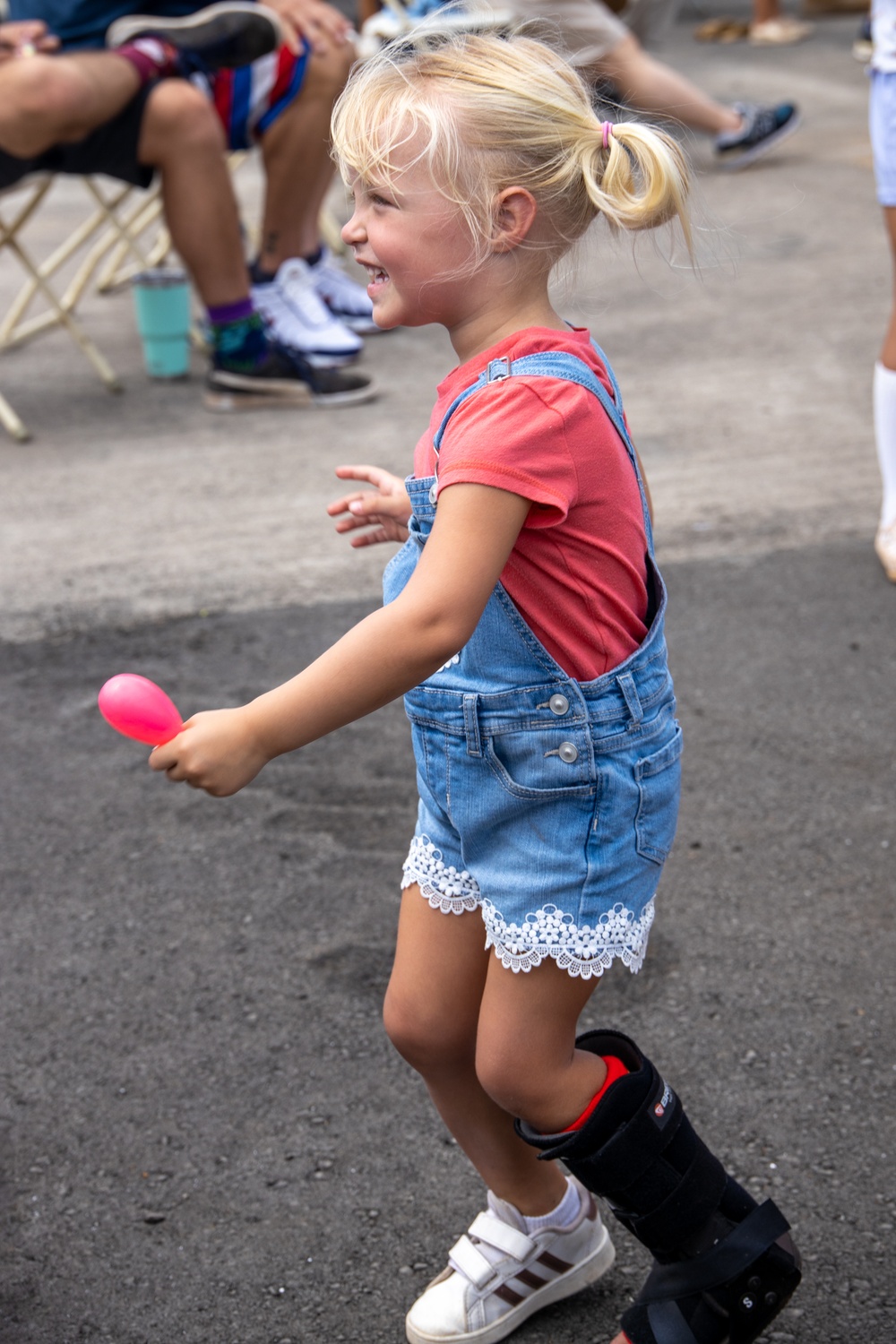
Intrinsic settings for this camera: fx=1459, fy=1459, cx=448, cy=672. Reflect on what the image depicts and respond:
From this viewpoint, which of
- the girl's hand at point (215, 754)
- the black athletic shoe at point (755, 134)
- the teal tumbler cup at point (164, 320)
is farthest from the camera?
the black athletic shoe at point (755, 134)

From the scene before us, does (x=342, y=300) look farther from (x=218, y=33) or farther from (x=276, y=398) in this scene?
(x=218, y=33)

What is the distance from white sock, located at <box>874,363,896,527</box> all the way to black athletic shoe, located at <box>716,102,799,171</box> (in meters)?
4.24

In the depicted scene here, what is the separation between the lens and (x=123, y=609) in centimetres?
371

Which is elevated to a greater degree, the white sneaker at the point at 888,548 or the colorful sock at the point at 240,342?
the white sneaker at the point at 888,548

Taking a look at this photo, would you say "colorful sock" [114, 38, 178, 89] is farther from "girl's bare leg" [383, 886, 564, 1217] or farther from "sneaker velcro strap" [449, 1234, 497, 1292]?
"sneaker velcro strap" [449, 1234, 497, 1292]

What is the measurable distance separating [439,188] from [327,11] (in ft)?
14.1

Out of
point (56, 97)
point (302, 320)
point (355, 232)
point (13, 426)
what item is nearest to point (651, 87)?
point (302, 320)

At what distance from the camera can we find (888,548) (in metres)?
3.70

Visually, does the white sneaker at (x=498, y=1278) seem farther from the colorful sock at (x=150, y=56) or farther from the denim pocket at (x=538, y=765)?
the colorful sock at (x=150, y=56)

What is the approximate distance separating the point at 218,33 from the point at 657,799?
400 centimetres

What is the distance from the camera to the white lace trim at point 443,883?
64.1 inches

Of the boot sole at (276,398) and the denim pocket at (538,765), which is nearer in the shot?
the denim pocket at (538,765)

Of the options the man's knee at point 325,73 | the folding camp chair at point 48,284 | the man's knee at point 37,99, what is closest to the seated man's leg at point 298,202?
the man's knee at point 325,73

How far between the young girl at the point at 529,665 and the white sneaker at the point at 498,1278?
0.16 m
